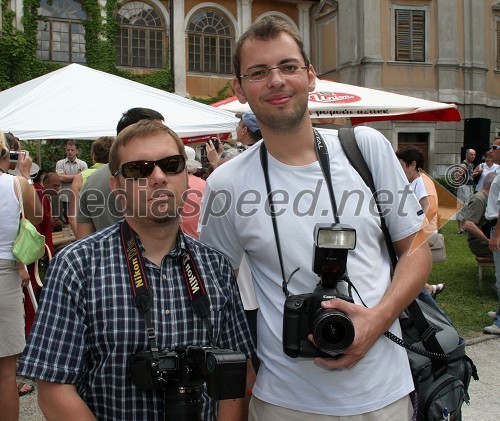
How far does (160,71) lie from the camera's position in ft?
76.9

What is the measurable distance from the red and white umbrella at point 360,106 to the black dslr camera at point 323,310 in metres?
5.67

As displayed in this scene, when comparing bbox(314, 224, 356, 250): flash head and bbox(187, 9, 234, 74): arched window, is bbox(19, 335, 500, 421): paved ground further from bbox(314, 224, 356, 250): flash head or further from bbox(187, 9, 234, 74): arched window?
bbox(187, 9, 234, 74): arched window

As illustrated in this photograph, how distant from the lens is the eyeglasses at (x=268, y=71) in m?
2.12

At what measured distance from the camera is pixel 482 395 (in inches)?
194

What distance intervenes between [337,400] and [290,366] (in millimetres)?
190

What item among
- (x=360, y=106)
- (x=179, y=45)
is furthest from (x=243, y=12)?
(x=360, y=106)

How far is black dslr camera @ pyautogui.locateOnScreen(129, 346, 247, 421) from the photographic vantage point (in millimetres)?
1682

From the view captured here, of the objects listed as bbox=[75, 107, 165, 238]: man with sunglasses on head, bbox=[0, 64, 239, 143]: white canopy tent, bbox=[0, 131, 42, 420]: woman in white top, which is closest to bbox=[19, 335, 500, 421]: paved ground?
bbox=[0, 131, 42, 420]: woman in white top

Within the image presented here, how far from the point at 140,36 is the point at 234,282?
2287 centimetres

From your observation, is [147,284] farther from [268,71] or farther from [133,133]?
[268,71]

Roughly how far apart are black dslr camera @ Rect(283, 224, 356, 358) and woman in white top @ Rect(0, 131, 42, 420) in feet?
8.98

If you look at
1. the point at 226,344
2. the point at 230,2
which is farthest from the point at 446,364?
the point at 230,2

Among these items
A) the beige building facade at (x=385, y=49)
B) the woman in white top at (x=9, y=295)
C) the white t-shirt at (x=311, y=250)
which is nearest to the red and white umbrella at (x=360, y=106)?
the woman in white top at (x=9, y=295)

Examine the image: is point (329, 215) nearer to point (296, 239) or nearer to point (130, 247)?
point (296, 239)
